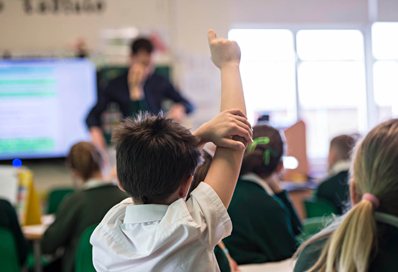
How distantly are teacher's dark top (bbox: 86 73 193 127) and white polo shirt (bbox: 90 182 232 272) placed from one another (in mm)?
3763

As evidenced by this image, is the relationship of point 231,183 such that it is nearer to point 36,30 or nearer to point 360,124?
point 36,30

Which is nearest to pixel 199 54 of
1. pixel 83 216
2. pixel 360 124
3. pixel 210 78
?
pixel 210 78

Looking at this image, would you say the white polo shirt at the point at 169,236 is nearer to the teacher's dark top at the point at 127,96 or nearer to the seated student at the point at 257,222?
the seated student at the point at 257,222

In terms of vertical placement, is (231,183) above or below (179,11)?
below

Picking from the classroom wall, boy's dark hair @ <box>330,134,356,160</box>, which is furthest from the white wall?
boy's dark hair @ <box>330,134,356,160</box>

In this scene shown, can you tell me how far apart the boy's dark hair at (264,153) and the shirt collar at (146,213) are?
3.68ft

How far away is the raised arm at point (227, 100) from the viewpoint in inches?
48.0

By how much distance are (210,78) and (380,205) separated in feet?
17.0

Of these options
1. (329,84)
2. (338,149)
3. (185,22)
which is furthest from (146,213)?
(329,84)

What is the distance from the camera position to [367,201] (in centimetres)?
119

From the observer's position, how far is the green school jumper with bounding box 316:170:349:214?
11.5ft

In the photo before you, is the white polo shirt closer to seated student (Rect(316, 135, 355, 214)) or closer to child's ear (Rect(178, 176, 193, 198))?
child's ear (Rect(178, 176, 193, 198))

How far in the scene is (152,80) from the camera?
17.6 ft

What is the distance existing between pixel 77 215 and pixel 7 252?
1.31 ft
